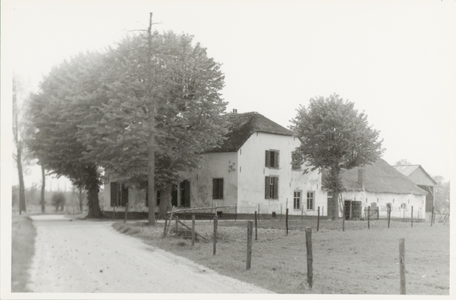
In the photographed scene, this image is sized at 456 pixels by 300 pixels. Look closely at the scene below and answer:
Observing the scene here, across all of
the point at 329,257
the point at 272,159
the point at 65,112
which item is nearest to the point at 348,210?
the point at 272,159

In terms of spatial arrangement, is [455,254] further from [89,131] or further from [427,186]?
[427,186]

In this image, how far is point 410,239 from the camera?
2198 centimetres

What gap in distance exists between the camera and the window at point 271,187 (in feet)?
112

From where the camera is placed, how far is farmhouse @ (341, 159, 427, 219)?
40.8 metres

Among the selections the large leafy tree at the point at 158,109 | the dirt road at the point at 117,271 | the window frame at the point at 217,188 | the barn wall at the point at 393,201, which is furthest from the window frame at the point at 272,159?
the dirt road at the point at 117,271

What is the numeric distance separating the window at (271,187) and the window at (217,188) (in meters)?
2.91

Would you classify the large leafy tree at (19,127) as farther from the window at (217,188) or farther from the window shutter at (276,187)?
the window shutter at (276,187)

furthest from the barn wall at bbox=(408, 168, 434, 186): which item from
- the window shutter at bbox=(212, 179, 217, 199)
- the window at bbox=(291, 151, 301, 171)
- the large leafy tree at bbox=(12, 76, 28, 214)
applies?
the large leafy tree at bbox=(12, 76, 28, 214)

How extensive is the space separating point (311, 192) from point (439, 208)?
15.2 metres

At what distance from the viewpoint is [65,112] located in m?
29.5

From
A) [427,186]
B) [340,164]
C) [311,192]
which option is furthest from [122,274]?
[427,186]

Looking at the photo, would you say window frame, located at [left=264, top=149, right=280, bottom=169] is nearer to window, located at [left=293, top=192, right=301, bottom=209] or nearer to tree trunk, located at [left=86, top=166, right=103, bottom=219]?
window, located at [left=293, top=192, right=301, bottom=209]

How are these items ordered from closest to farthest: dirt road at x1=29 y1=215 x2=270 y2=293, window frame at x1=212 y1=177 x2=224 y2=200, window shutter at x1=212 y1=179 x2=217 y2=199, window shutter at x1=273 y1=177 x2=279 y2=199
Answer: dirt road at x1=29 y1=215 x2=270 y2=293 < window frame at x1=212 y1=177 x2=224 y2=200 < window shutter at x1=212 y1=179 x2=217 y2=199 < window shutter at x1=273 y1=177 x2=279 y2=199

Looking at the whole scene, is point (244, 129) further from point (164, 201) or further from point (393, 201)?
point (393, 201)
